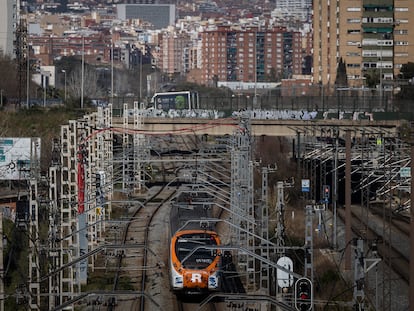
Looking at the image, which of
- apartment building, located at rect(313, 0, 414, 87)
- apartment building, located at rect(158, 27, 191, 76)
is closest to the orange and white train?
apartment building, located at rect(313, 0, 414, 87)

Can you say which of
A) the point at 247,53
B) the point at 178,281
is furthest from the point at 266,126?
the point at 247,53

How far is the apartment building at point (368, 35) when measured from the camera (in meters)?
56.7

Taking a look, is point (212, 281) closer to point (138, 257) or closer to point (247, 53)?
point (138, 257)

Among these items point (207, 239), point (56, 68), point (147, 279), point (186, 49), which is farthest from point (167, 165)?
point (186, 49)

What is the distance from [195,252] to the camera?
14344mm

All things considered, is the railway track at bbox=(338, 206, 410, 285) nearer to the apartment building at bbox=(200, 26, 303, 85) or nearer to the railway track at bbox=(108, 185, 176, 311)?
the railway track at bbox=(108, 185, 176, 311)

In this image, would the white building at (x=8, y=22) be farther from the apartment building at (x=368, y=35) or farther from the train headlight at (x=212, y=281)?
the train headlight at (x=212, y=281)

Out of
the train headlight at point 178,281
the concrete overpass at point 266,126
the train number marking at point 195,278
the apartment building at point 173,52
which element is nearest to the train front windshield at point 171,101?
the concrete overpass at point 266,126

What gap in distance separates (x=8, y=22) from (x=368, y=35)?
73.8 feet

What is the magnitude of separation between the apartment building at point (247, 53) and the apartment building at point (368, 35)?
50.7 metres

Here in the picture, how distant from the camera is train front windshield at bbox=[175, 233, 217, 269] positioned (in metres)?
14.3

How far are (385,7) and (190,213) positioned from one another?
44034 millimetres

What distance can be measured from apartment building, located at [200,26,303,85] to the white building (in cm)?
4215

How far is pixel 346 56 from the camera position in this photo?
5738cm
